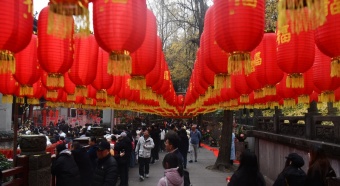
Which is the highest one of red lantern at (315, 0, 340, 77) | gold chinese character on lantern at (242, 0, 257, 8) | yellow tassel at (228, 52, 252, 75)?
gold chinese character on lantern at (242, 0, 257, 8)

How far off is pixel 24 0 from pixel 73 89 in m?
4.29

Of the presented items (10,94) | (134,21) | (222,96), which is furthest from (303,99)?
(10,94)

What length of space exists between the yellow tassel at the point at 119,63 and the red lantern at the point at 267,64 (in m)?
3.01

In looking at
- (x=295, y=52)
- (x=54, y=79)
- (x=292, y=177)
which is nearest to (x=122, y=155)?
(x=54, y=79)

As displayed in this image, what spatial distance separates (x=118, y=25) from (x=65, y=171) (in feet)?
12.8

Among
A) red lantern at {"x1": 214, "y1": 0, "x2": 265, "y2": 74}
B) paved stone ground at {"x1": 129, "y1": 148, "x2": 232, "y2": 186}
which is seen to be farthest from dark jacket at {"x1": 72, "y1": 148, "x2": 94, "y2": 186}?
red lantern at {"x1": 214, "y1": 0, "x2": 265, "y2": 74}

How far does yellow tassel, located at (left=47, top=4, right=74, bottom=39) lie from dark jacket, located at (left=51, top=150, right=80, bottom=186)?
3.96 meters

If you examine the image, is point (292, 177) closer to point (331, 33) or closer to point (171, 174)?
point (171, 174)

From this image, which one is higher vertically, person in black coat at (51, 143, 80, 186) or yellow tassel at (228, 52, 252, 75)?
yellow tassel at (228, 52, 252, 75)

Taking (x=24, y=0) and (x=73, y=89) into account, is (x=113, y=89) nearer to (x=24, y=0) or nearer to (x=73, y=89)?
(x=73, y=89)

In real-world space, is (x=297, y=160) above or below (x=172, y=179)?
above

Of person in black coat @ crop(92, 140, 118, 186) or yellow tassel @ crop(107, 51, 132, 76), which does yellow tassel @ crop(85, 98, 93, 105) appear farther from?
yellow tassel @ crop(107, 51, 132, 76)

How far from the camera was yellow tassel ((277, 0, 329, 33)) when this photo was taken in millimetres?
2766

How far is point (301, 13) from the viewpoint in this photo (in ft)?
9.65
